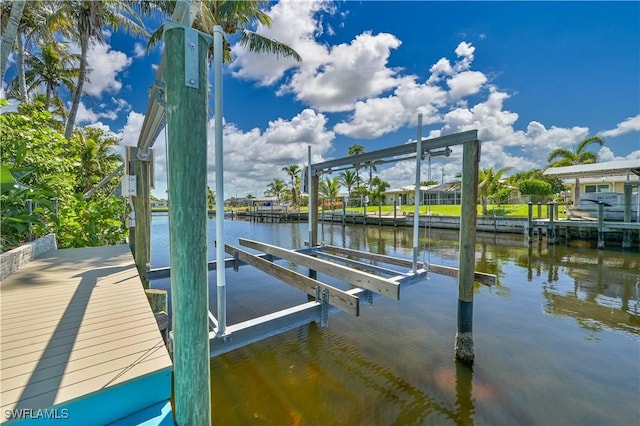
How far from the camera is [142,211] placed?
16.3 ft

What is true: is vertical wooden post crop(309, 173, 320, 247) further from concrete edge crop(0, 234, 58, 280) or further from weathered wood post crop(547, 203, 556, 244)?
weathered wood post crop(547, 203, 556, 244)

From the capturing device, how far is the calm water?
11.3 ft

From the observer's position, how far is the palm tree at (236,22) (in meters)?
10.7

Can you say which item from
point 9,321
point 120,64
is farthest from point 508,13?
point 120,64

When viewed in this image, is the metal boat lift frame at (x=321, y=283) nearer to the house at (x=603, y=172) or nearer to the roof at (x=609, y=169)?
the roof at (x=609, y=169)

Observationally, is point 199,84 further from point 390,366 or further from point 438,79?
point 438,79

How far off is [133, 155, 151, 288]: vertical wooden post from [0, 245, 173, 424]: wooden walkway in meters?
1.59

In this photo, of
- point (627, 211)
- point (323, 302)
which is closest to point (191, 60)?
point (323, 302)

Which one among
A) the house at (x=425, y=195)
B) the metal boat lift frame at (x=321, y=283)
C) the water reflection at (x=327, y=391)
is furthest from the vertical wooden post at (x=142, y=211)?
the house at (x=425, y=195)

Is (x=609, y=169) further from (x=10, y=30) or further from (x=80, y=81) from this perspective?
(x=80, y=81)

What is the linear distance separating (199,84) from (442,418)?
4.35 metres

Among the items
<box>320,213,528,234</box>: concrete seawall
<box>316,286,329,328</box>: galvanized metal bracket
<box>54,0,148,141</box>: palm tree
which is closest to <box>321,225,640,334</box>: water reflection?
<box>320,213,528,234</box>: concrete seawall

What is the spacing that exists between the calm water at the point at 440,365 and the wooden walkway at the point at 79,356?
192 centimetres

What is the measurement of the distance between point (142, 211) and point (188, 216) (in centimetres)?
425
